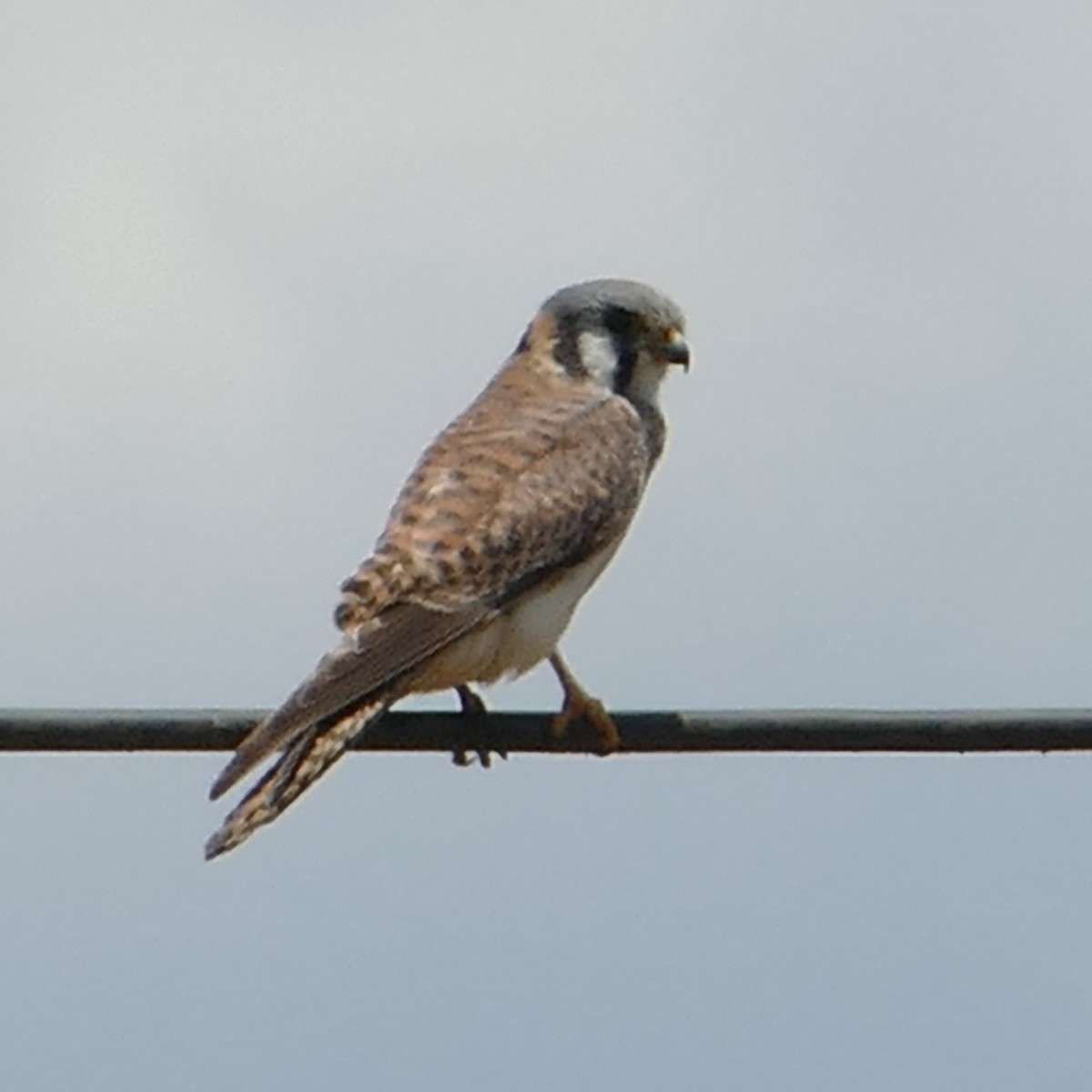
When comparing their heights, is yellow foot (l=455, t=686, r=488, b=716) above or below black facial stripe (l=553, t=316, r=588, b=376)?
below

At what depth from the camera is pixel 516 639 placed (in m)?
7.86

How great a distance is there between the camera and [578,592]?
8.20 m

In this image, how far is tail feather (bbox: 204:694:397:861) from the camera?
6.38 meters

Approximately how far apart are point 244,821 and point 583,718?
1353mm

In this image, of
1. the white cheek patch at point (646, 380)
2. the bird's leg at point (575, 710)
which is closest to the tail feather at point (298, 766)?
the bird's leg at point (575, 710)

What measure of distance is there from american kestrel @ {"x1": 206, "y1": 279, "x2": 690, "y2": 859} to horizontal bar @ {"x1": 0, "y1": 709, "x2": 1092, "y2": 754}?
0.57 metres

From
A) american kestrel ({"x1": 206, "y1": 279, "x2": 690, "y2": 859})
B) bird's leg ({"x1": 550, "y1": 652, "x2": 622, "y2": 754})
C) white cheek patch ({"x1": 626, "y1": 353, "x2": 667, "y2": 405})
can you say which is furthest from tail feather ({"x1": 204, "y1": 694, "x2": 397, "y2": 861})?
white cheek patch ({"x1": 626, "y1": 353, "x2": 667, "y2": 405})

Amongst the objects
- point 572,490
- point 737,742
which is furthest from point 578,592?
point 737,742

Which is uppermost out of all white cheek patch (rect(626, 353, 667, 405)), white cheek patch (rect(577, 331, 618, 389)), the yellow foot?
white cheek patch (rect(577, 331, 618, 389))

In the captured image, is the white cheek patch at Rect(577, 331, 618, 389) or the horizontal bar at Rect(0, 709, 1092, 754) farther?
the white cheek patch at Rect(577, 331, 618, 389)

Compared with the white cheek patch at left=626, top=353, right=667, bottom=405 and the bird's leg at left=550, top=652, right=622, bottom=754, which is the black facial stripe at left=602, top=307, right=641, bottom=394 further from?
the bird's leg at left=550, top=652, right=622, bottom=754

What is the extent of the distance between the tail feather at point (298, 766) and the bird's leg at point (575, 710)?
464mm

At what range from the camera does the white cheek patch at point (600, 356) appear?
9.35 meters

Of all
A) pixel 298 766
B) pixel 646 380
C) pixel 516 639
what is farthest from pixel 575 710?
pixel 646 380
